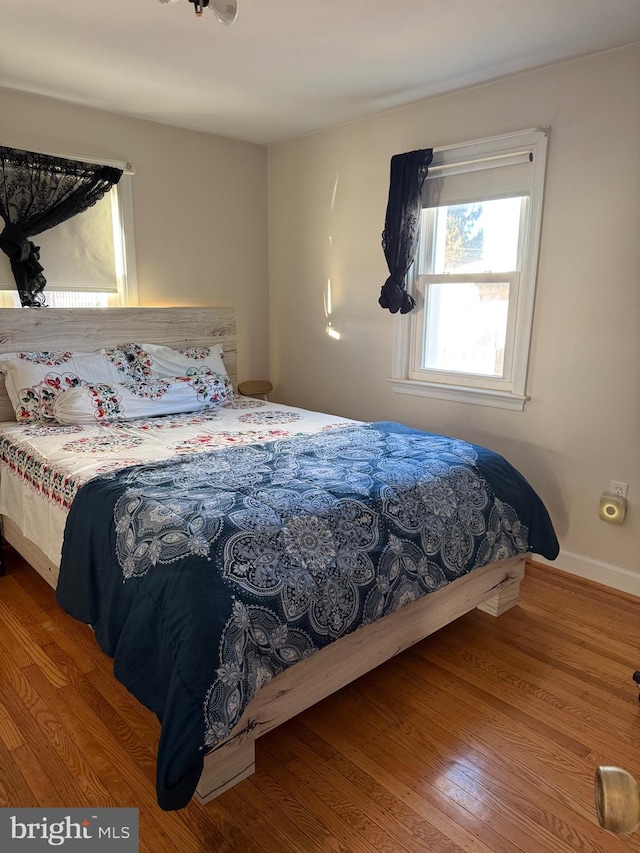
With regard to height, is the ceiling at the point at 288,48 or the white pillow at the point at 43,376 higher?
the ceiling at the point at 288,48

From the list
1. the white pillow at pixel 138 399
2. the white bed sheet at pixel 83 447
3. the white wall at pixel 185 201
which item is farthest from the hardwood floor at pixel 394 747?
the white wall at pixel 185 201

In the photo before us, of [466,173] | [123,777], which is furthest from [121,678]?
[466,173]

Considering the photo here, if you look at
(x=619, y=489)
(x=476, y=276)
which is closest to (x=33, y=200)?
(x=476, y=276)

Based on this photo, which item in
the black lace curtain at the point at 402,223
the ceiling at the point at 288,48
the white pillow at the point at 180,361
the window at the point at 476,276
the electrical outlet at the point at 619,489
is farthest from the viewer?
the white pillow at the point at 180,361

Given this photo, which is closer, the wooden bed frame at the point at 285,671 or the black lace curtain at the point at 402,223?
the wooden bed frame at the point at 285,671

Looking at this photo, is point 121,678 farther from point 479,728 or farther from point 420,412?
point 420,412

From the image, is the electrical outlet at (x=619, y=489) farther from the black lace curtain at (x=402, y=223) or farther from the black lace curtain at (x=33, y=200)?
the black lace curtain at (x=33, y=200)

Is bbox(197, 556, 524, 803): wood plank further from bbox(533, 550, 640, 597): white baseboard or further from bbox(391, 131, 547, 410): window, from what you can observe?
bbox(391, 131, 547, 410): window

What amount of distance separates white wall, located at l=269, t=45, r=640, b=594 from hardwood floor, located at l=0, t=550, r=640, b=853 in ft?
2.25

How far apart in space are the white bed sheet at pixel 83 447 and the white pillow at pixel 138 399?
68 mm

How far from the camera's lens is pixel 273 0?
6.70 feet

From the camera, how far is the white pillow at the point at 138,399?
9.23 ft

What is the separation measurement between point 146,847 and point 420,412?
2.52 m

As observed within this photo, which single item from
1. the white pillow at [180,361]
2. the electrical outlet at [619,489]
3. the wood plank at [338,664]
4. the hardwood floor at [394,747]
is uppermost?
the white pillow at [180,361]
